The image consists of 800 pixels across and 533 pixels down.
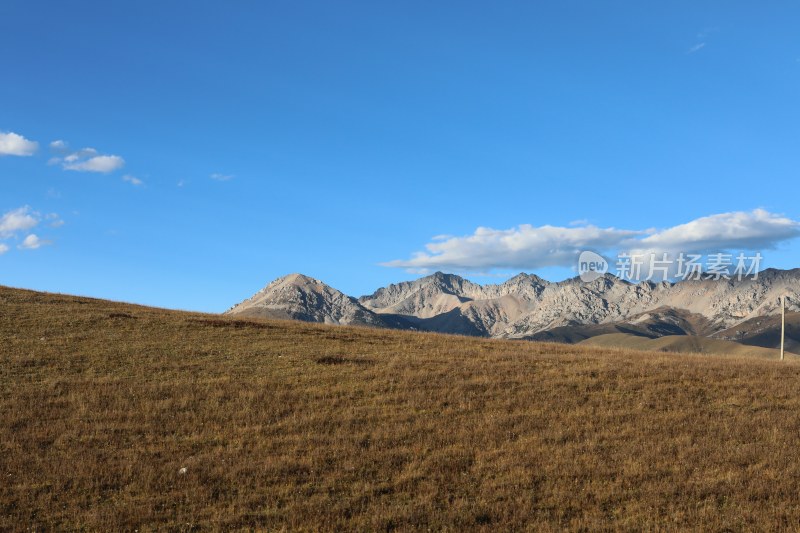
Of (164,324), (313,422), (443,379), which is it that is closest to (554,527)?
(313,422)

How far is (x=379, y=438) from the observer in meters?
21.2

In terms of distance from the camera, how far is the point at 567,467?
61.1ft

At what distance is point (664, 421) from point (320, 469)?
12.8 m

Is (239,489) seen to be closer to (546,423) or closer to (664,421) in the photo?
(546,423)

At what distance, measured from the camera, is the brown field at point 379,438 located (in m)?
15.6

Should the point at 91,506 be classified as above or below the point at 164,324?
below

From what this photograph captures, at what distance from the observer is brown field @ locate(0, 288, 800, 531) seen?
15.6 meters

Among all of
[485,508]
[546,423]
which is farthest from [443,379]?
[485,508]

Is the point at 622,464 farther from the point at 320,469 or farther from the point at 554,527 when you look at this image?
the point at 320,469

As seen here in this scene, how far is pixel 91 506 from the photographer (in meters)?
15.7

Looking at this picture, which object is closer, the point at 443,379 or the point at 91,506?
the point at 91,506

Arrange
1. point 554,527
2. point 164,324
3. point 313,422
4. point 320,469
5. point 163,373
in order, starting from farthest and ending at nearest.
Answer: point 164,324 < point 163,373 < point 313,422 < point 320,469 < point 554,527

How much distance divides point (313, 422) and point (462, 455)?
578cm

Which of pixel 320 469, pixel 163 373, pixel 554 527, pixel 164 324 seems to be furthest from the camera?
pixel 164 324
